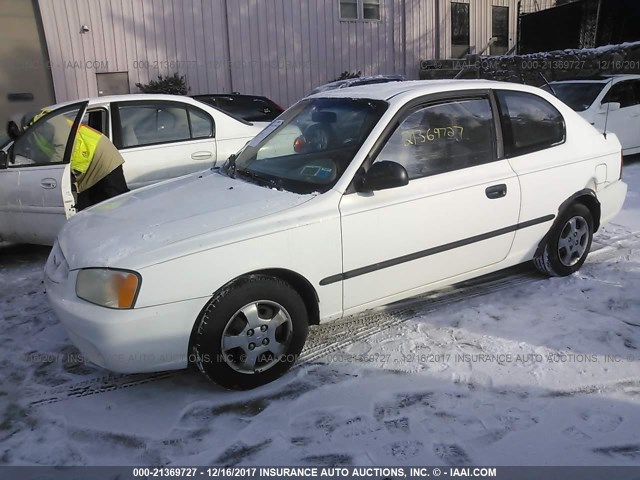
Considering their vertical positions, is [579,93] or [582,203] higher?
[579,93]

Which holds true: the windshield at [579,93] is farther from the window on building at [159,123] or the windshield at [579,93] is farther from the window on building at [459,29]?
the window on building at [459,29]

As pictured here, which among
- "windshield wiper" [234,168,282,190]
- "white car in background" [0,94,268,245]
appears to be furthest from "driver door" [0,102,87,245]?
"windshield wiper" [234,168,282,190]

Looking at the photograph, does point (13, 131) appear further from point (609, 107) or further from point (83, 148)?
point (609, 107)

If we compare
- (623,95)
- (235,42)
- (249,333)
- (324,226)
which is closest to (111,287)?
(249,333)

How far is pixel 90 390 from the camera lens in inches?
123

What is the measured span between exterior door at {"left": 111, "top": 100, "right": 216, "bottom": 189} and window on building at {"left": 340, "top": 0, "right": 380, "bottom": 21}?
11209 millimetres

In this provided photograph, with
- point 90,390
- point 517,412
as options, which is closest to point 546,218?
point 517,412

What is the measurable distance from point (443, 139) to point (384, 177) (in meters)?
0.70

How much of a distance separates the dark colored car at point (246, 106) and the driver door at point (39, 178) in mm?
4105

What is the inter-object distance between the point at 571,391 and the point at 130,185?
14.1 ft

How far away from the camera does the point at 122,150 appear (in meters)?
5.39

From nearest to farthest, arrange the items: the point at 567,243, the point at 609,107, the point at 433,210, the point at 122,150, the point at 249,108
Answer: the point at 433,210
the point at 567,243
the point at 122,150
the point at 609,107
the point at 249,108

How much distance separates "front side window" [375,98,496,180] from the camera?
11.2 feet

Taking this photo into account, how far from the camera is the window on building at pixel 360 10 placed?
15.7 metres
